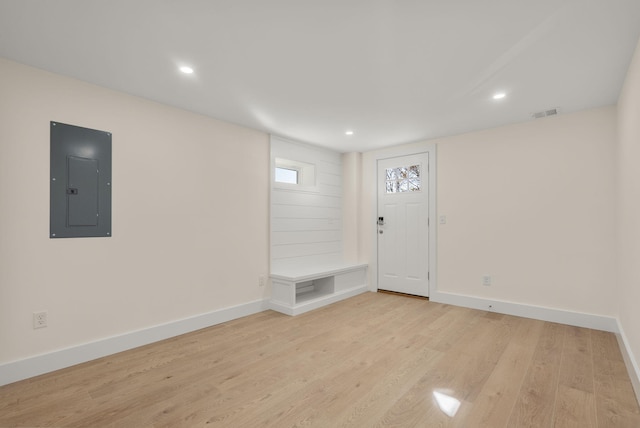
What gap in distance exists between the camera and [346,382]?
7.04ft

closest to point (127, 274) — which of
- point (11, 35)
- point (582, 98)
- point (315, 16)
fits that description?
point (11, 35)

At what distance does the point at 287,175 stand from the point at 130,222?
226 cm

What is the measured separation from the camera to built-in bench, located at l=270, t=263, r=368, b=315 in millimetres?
3734

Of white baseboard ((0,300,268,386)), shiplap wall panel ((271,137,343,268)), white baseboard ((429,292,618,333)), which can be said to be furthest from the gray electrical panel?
white baseboard ((429,292,618,333))

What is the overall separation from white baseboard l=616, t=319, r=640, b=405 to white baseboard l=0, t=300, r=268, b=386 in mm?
3376

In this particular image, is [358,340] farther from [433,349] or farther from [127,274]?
[127,274]

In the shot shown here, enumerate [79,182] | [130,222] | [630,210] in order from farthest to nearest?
1. [130,222]
2. [79,182]
3. [630,210]

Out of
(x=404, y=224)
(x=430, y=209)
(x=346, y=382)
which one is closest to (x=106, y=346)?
(x=346, y=382)

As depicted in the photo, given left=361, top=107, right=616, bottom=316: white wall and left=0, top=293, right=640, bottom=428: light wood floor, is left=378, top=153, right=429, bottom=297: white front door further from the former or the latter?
left=0, top=293, right=640, bottom=428: light wood floor

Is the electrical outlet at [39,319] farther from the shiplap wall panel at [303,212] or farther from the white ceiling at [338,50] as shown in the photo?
the shiplap wall panel at [303,212]

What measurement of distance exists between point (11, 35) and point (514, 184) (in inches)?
183

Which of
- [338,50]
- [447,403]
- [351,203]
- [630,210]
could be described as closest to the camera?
[447,403]

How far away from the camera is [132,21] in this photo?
1802 millimetres

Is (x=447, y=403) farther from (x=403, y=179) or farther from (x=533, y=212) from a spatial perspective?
(x=403, y=179)
